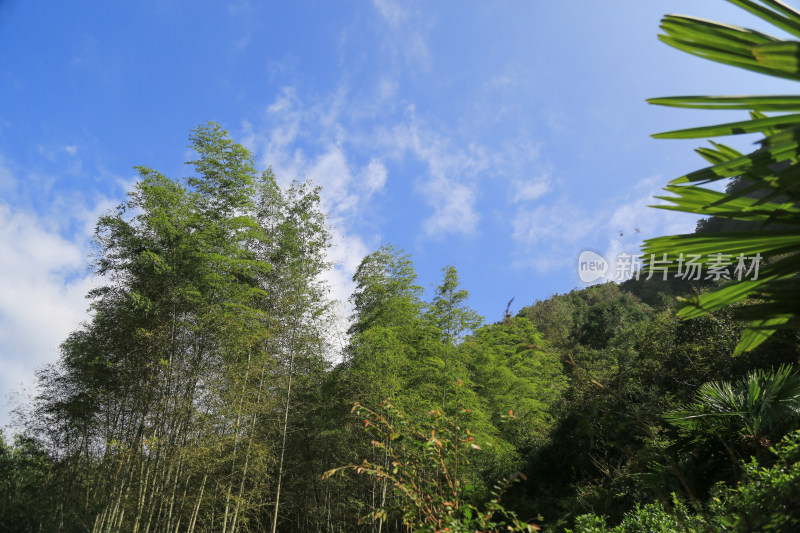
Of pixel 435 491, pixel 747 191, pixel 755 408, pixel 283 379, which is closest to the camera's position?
pixel 747 191

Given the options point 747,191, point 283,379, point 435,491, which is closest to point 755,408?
point 435,491

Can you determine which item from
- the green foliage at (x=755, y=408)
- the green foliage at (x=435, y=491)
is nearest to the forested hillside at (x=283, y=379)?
the green foliage at (x=755, y=408)

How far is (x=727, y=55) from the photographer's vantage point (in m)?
0.97

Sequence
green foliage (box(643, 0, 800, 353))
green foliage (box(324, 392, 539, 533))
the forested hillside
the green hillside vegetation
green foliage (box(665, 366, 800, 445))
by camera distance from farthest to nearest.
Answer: the forested hillside < the green hillside vegetation < green foliage (box(665, 366, 800, 445)) < green foliage (box(324, 392, 539, 533)) < green foliage (box(643, 0, 800, 353))

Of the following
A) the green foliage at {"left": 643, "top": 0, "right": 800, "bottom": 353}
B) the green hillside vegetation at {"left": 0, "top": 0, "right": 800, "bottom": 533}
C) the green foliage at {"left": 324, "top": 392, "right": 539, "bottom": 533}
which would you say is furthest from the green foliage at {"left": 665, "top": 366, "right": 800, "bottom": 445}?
the green foliage at {"left": 643, "top": 0, "right": 800, "bottom": 353}

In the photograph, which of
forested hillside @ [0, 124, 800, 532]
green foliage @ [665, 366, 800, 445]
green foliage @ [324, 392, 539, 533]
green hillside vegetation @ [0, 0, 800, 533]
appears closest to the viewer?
green foliage @ [324, 392, 539, 533]

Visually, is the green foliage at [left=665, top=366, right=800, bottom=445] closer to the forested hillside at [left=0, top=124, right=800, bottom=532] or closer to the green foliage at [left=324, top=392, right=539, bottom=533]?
the forested hillside at [left=0, top=124, right=800, bottom=532]

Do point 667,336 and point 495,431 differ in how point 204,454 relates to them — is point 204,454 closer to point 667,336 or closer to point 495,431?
point 495,431

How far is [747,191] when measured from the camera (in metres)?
0.82

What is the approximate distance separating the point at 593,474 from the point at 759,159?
29.1 ft

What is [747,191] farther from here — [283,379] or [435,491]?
[283,379]

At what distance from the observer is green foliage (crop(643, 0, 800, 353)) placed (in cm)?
85

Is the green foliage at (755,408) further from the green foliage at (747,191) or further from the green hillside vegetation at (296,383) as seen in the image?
the green foliage at (747,191)

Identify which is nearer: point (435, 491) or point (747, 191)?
point (747, 191)
